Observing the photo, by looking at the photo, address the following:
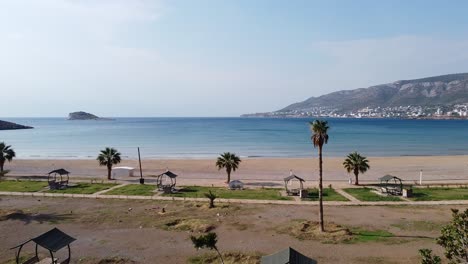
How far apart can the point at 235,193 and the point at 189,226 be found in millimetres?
11640

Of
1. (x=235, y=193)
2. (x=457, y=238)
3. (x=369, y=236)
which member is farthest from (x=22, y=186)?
(x=457, y=238)

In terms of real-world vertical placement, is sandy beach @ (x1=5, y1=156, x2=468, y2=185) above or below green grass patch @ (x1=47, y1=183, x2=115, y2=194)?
below

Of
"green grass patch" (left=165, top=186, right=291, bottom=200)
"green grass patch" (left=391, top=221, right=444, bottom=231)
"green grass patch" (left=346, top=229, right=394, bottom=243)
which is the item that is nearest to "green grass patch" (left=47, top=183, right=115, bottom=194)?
"green grass patch" (left=165, top=186, right=291, bottom=200)

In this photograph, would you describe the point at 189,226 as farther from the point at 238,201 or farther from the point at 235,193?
the point at 235,193

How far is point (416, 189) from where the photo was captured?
3791 cm

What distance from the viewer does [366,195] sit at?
115 feet

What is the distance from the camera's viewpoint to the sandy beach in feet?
155

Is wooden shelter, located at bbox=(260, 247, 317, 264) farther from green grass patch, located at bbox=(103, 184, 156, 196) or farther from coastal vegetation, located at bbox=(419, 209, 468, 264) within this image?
green grass patch, located at bbox=(103, 184, 156, 196)

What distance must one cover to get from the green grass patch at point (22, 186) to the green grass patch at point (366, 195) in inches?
1266

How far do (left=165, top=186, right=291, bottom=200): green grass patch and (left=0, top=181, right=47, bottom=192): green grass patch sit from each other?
15595mm

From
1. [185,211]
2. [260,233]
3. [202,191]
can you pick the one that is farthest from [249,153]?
[260,233]

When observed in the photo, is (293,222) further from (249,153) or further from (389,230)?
(249,153)

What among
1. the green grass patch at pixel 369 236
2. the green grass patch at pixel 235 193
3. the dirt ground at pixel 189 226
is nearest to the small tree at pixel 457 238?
the dirt ground at pixel 189 226

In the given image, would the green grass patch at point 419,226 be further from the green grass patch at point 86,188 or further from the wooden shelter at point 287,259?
the green grass patch at point 86,188
